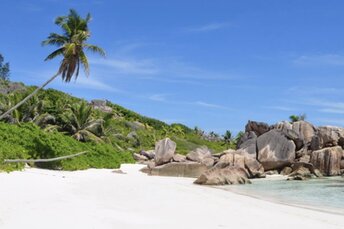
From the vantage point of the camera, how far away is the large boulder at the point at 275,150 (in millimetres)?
40438

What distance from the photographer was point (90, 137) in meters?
42.2

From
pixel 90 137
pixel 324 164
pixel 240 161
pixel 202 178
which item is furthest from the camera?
pixel 90 137

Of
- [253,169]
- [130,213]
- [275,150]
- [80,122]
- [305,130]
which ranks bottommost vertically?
[130,213]

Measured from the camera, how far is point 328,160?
39.7 m

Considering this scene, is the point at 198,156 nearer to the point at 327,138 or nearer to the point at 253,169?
the point at 253,169

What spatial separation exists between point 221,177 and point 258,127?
24.1 meters

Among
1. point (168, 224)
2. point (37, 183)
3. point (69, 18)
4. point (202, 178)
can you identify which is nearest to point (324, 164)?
point (202, 178)

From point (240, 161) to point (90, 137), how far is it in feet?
50.4

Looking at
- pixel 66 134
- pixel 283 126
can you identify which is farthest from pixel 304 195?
pixel 66 134

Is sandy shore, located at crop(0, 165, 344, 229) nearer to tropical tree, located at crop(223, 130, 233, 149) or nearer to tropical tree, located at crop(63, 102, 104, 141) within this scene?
tropical tree, located at crop(63, 102, 104, 141)

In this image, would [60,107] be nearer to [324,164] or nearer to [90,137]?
[90,137]

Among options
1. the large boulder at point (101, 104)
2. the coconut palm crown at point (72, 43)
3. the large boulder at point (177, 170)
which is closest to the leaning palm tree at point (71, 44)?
the coconut palm crown at point (72, 43)

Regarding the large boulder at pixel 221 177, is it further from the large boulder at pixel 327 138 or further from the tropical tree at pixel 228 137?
the tropical tree at pixel 228 137

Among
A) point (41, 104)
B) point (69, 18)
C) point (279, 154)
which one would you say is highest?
point (69, 18)
